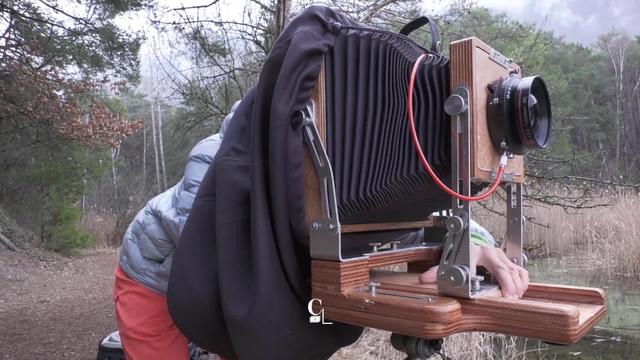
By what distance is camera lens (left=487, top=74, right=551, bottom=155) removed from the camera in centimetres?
100

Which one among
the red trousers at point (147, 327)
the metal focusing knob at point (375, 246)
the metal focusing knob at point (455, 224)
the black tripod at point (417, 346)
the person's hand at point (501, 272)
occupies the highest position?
the metal focusing knob at point (455, 224)

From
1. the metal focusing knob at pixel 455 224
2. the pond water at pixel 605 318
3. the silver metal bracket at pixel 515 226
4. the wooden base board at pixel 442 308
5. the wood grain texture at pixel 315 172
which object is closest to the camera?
the wooden base board at pixel 442 308

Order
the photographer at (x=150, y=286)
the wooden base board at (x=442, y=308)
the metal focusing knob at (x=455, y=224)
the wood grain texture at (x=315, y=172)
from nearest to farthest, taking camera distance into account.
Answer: the wooden base board at (x=442, y=308) → the metal focusing knob at (x=455, y=224) → the wood grain texture at (x=315, y=172) → the photographer at (x=150, y=286)

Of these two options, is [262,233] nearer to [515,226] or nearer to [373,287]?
[373,287]

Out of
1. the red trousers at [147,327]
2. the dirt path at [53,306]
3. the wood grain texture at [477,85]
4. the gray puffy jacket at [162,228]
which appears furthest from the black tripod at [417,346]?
the dirt path at [53,306]

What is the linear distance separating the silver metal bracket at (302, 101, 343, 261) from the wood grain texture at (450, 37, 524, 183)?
25 centimetres

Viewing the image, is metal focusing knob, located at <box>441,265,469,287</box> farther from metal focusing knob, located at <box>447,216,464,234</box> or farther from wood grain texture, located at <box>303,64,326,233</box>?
wood grain texture, located at <box>303,64,326,233</box>

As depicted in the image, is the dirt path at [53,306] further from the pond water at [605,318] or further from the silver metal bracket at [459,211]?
the silver metal bracket at [459,211]

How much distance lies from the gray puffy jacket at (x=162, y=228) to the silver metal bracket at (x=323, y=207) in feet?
1.50

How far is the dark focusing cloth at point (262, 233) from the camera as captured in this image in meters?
1.04

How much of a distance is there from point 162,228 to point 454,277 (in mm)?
906

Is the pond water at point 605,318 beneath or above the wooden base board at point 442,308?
beneath

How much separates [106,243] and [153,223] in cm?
1067

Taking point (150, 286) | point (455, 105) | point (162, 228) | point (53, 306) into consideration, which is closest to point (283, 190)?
point (455, 105)
